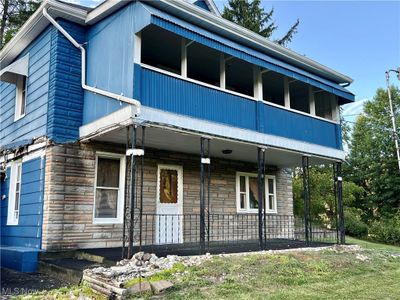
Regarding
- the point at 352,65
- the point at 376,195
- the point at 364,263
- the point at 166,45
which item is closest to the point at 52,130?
the point at 166,45

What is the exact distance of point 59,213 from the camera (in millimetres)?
8859

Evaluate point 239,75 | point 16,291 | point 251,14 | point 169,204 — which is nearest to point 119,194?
point 169,204

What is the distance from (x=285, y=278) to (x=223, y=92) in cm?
479

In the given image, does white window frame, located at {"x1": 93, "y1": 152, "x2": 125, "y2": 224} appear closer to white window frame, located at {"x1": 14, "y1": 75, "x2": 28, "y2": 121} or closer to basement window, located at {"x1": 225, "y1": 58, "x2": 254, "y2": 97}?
white window frame, located at {"x1": 14, "y1": 75, "x2": 28, "y2": 121}

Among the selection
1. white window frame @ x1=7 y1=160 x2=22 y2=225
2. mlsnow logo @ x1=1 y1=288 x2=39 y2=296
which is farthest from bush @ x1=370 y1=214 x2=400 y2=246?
mlsnow logo @ x1=1 y1=288 x2=39 y2=296

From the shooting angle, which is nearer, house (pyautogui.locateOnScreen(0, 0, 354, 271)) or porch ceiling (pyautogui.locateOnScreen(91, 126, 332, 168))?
house (pyautogui.locateOnScreen(0, 0, 354, 271))

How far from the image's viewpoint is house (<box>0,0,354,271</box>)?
8445 millimetres

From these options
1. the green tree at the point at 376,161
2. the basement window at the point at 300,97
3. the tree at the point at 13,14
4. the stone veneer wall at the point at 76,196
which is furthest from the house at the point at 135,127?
the green tree at the point at 376,161

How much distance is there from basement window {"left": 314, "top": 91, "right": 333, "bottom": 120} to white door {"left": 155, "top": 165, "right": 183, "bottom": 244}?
5756mm

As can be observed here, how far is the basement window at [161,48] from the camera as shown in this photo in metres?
9.37

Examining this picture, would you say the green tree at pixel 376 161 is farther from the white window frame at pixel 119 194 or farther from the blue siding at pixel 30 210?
the blue siding at pixel 30 210

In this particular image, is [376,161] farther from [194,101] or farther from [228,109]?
[194,101]

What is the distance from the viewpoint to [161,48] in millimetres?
10430

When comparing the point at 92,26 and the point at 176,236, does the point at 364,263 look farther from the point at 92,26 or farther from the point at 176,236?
the point at 92,26
